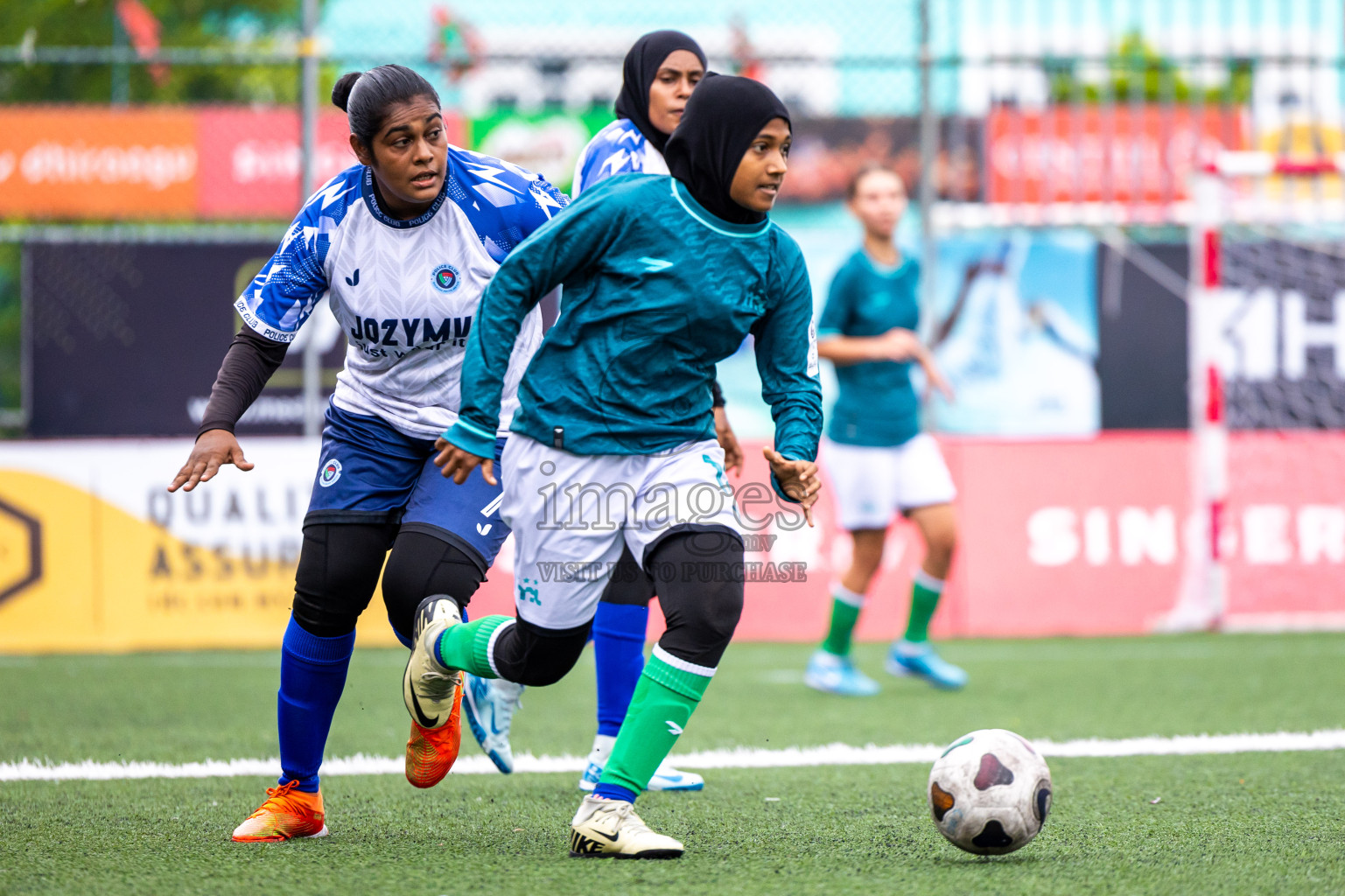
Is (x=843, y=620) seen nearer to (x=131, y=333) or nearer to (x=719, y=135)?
(x=719, y=135)

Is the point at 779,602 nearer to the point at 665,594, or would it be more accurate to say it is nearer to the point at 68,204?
the point at 665,594

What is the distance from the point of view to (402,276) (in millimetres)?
3893

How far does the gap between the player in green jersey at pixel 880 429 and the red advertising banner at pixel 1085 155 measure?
4.88m

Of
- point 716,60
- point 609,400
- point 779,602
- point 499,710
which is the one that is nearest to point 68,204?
point 716,60

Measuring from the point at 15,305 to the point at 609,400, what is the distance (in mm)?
15283

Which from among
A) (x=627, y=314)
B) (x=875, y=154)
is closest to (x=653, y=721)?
(x=627, y=314)

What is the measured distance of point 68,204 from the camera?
56.0 ft

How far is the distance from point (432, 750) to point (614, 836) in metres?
0.73

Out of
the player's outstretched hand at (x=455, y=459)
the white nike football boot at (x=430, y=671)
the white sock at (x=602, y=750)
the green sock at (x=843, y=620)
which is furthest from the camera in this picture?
the green sock at (x=843, y=620)

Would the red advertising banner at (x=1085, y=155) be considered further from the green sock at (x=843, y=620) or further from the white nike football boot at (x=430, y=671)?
the white nike football boot at (x=430, y=671)

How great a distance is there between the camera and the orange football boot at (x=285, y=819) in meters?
3.79

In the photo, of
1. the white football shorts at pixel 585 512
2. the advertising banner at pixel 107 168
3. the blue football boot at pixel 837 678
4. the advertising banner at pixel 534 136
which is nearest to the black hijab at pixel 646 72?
the white football shorts at pixel 585 512

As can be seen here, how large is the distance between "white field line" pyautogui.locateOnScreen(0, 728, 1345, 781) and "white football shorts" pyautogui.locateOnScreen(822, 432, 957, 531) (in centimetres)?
196

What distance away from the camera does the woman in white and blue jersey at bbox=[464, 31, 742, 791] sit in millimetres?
4543
